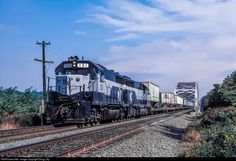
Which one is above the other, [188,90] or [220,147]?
[188,90]

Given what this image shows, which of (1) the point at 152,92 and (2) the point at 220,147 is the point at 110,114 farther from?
(1) the point at 152,92

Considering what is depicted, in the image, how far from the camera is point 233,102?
2570 cm

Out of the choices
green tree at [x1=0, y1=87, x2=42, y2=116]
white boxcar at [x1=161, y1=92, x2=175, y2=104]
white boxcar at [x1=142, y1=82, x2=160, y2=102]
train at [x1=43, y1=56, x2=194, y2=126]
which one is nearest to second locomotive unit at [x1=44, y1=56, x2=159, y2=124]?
train at [x1=43, y1=56, x2=194, y2=126]

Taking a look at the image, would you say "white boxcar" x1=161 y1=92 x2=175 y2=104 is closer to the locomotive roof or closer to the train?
the locomotive roof

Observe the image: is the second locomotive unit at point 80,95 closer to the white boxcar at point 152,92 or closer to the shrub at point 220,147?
the shrub at point 220,147

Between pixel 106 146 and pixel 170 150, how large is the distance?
2304 mm

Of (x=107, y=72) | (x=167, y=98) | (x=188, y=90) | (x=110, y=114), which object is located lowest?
(x=110, y=114)

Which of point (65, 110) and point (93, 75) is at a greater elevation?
point (93, 75)

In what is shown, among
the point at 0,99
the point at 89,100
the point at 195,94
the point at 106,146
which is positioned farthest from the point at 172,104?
the point at 106,146

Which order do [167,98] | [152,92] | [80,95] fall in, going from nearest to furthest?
[80,95] → [152,92] → [167,98]

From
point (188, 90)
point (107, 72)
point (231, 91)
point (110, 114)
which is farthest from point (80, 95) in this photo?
point (188, 90)

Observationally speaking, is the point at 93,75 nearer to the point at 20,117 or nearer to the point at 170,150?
the point at 20,117

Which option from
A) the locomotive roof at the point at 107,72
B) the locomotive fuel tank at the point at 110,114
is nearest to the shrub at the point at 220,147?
the locomotive roof at the point at 107,72

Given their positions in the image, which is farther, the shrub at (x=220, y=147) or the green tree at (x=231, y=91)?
the green tree at (x=231, y=91)
